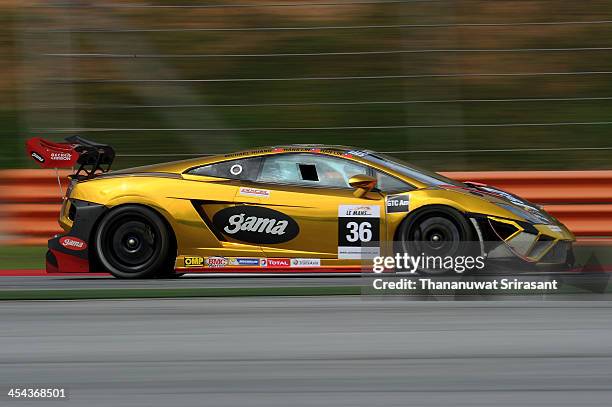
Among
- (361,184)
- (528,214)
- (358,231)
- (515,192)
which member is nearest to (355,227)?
(358,231)

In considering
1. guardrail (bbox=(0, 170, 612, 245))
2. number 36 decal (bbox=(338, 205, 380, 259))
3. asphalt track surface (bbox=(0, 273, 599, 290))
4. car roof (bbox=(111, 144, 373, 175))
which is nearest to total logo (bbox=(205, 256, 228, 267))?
asphalt track surface (bbox=(0, 273, 599, 290))

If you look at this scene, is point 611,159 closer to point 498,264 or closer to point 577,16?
point 577,16

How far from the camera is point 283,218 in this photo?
834cm

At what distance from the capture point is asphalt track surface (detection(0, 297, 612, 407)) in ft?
15.3

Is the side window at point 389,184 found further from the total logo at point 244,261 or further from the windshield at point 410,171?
the total logo at point 244,261

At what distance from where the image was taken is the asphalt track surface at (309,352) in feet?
15.3

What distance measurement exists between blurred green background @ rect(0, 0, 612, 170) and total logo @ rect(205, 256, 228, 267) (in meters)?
3.47

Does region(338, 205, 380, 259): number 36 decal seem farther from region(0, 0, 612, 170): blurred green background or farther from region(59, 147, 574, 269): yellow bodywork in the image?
region(0, 0, 612, 170): blurred green background

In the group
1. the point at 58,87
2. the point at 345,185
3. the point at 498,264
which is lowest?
the point at 498,264

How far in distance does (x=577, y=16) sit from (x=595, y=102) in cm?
160

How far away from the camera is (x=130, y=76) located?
12164 mm

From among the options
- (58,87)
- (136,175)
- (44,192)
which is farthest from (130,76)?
(136,175)

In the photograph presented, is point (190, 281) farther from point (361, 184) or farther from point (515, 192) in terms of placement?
point (515, 192)

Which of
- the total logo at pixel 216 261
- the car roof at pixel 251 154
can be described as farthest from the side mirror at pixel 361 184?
the total logo at pixel 216 261
